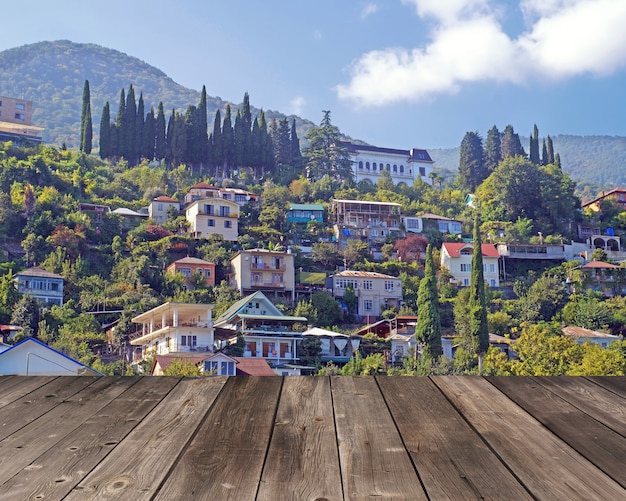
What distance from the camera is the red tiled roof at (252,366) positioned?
32.1m

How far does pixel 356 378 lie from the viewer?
2619mm

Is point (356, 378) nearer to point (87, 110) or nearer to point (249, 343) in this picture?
point (249, 343)

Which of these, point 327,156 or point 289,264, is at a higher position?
point 327,156

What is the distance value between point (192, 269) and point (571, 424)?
1633 inches

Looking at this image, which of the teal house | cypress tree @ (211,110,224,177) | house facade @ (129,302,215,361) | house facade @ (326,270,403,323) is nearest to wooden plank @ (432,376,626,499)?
house facade @ (129,302,215,361)

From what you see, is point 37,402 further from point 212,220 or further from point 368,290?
point 212,220

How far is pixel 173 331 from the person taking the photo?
3406 centimetres

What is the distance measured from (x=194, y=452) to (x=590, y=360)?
30.0 m

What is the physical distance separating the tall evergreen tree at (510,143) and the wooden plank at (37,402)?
71699mm

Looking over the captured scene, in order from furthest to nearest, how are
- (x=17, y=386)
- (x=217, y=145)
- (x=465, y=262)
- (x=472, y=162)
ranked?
(x=472, y=162), (x=217, y=145), (x=465, y=262), (x=17, y=386)

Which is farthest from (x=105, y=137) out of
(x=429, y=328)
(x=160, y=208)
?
(x=429, y=328)

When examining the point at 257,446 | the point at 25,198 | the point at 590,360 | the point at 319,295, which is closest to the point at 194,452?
the point at 257,446

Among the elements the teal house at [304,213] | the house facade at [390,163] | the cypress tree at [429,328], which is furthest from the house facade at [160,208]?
the house facade at [390,163]

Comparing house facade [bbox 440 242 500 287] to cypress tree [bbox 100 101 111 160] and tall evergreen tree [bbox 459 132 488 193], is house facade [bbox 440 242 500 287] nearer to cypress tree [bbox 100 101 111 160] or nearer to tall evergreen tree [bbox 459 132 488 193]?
tall evergreen tree [bbox 459 132 488 193]
